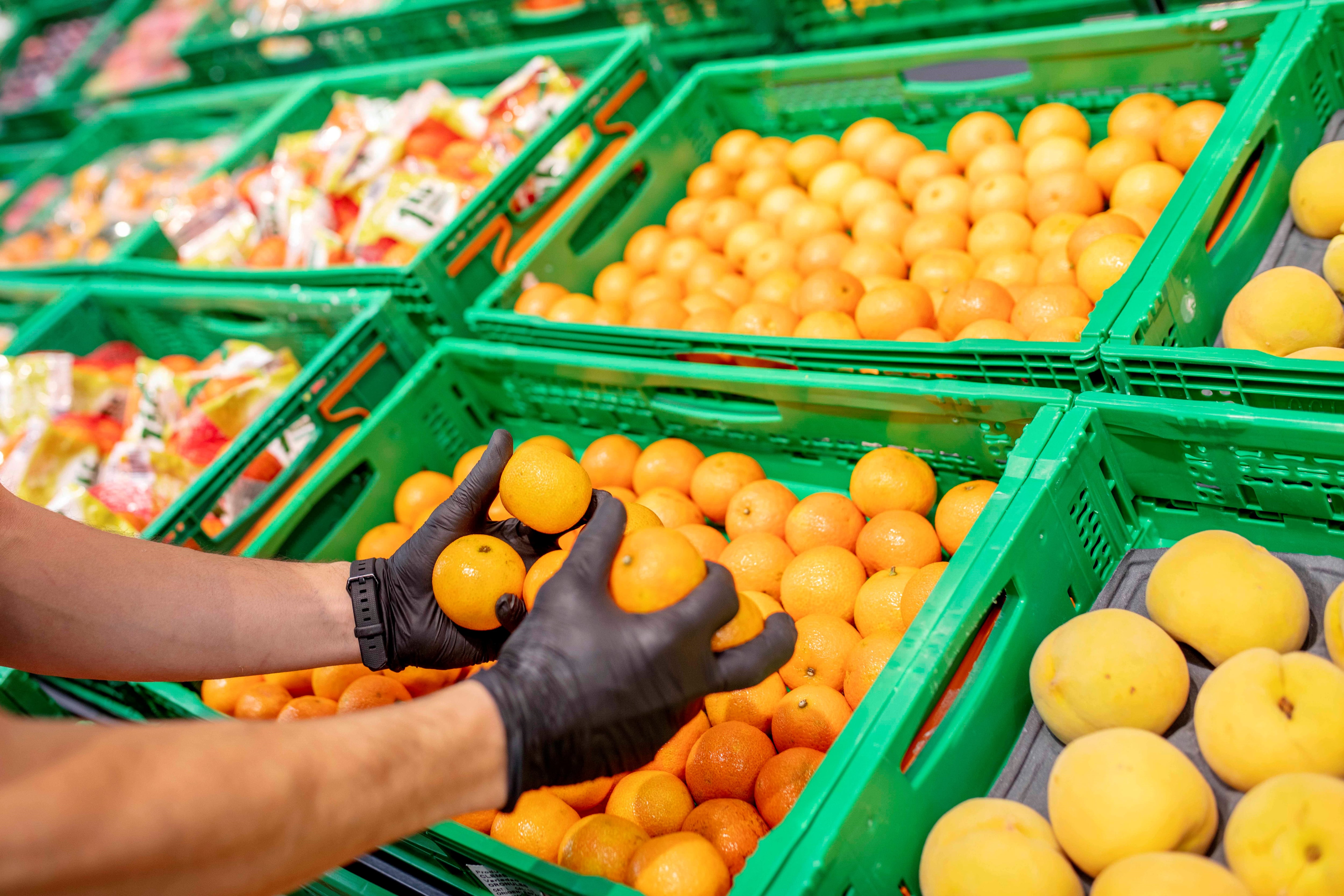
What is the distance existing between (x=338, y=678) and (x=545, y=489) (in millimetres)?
932

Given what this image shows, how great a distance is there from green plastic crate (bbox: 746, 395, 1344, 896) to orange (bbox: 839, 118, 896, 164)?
1.63 m

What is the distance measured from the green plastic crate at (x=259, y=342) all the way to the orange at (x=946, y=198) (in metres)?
1.69

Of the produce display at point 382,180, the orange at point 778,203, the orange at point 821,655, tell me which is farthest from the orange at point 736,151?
the orange at point 821,655

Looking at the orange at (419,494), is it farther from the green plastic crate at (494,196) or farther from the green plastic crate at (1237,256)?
the green plastic crate at (1237,256)

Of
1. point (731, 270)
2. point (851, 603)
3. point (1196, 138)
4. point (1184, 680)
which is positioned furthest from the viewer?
point (731, 270)

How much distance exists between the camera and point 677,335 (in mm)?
2523

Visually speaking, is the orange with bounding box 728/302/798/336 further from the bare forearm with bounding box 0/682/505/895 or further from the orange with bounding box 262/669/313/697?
the bare forearm with bounding box 0/682/505/895

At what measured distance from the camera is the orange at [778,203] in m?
3.21

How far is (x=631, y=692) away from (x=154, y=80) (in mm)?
7058

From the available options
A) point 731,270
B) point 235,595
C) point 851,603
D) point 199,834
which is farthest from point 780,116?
point 199,834

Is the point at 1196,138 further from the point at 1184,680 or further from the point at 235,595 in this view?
the point at 235,595

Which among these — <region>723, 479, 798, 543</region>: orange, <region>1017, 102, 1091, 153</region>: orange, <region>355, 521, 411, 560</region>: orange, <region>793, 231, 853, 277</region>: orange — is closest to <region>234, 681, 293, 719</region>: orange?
<region>355, 521, 411, 560</region>: orange

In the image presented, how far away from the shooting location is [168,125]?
627 cm

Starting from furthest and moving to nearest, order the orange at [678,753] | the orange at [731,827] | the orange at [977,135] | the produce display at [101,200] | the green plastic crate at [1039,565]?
the produce display at [101,200], the orange at [977,135], the orange at [678,753], the orange at [731,827], the green plastic crate at [1039,565]
